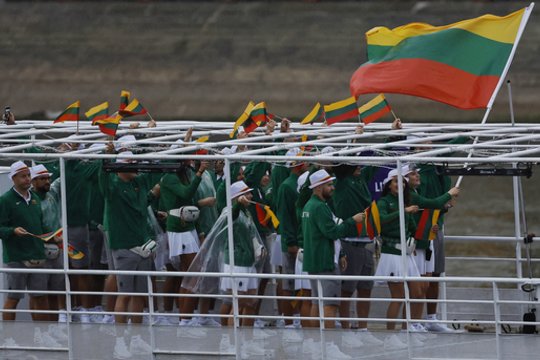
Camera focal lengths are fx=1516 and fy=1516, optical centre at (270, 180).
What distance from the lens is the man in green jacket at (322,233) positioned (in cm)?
1639

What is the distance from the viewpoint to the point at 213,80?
49562 mm

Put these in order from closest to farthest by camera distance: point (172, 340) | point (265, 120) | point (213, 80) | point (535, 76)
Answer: point (172, 340) < point (265, 120) < point (535, 76) < point (213, 80)

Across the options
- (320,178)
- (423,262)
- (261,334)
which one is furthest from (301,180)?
(261,334)

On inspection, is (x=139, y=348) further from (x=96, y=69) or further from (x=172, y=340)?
(x=96, y=69)

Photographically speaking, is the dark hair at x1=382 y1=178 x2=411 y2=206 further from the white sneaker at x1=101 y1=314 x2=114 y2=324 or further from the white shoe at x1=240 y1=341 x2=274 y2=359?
the white sneaker at x1=101 y1=314 x2=114 y2=324

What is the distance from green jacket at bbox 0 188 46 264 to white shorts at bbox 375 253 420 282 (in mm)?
3857

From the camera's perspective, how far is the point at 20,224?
56.3ft

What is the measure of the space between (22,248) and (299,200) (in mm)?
3203

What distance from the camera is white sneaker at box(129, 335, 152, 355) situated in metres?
16.5

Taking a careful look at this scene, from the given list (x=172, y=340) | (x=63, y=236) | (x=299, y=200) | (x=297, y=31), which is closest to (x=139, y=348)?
(x=172, y=340)

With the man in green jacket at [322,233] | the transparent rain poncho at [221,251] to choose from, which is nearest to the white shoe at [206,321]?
the transparent rain poncho at [221,251]

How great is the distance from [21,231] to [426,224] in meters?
4.64

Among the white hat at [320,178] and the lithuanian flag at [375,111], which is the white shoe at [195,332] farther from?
the lithuanian flag at [375,111]

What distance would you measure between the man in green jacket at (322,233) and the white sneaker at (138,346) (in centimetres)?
192
